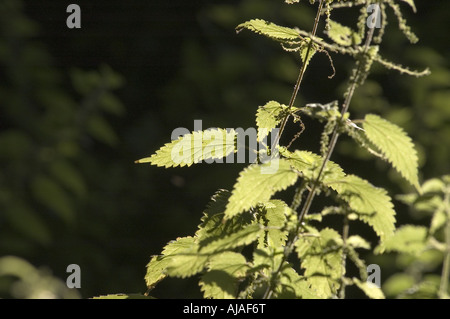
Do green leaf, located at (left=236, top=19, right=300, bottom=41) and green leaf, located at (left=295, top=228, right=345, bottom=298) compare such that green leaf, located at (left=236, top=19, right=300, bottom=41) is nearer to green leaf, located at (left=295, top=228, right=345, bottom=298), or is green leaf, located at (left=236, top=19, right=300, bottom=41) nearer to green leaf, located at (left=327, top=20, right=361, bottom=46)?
green leaf, located at (left=327, top=20, right=361, bottom=46)

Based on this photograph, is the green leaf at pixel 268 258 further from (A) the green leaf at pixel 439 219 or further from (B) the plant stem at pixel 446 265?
(A) the green leaf at pixel 439 219

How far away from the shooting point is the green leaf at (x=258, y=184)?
2.52 ft

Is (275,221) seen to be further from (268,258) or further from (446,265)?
(446,265)

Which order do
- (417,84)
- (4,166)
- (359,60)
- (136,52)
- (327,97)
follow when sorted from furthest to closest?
(136,52), (327,97), (417,84), (4,166), (359,60)

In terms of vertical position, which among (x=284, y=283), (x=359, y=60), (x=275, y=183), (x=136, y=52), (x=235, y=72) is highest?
(x=136, y=52)

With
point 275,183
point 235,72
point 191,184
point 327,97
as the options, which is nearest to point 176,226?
point 191,184

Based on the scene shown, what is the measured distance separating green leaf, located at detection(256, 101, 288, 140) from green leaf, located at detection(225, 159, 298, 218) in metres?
0.14

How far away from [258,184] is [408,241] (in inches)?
20.6

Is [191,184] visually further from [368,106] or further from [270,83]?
[368,106]

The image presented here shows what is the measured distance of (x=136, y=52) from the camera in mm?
4594

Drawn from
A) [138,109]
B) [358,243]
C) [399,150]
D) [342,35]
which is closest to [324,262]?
[358,243]

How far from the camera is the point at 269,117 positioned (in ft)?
3.15

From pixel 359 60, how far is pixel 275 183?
191mm

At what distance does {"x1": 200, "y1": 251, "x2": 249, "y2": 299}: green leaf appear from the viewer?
79 cm
